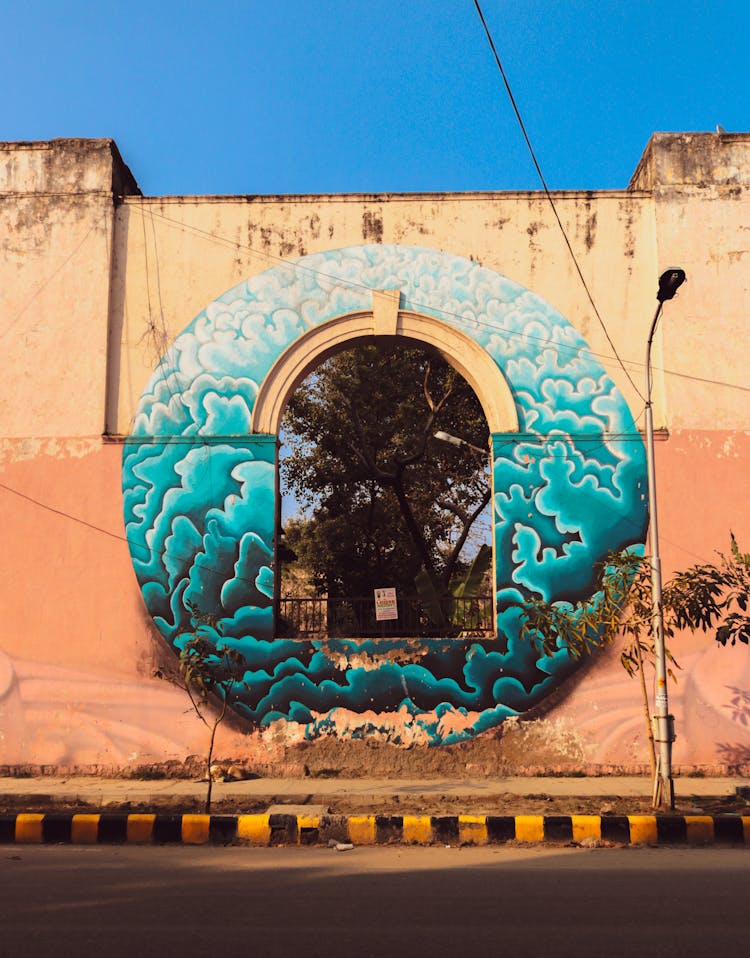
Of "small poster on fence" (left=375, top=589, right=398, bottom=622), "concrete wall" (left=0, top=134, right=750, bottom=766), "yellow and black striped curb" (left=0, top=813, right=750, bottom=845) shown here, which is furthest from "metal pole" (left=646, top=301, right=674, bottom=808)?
"small poster on fence" (left=375, top=589, right=398, bottom=622)

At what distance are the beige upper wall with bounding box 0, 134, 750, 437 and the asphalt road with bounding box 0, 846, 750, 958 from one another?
561 cm

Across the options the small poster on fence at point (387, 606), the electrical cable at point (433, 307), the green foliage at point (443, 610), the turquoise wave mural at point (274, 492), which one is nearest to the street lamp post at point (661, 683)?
the turquoise wave mural at point (274, 492)

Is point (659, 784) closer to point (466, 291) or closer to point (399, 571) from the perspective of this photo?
point (466, 291)

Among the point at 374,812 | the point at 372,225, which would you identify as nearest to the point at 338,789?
the point at 374,812

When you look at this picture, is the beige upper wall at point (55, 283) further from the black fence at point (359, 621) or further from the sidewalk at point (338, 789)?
the sidewalk at point (338, 789)

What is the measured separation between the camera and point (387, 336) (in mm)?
11062

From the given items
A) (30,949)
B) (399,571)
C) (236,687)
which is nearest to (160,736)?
(236,687)

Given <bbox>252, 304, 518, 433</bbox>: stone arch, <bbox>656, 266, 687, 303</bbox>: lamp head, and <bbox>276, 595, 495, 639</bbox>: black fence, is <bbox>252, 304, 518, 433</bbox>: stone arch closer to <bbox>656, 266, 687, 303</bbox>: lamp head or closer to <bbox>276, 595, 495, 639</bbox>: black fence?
<bbox>276, 595, 495, 639</bbox>: black fence

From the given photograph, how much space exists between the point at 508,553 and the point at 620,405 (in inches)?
84.4

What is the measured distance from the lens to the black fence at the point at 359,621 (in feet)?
35.4

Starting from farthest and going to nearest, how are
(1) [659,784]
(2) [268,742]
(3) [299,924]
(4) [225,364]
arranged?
1. (4) [225,364]
2. (2) [268,742]
3. (1) [659,784]
4. (3) [299,924]

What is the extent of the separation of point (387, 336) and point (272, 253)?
66.4 inches

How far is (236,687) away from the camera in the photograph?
10.4 m

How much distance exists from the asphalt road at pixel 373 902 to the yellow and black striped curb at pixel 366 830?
0.25 metres
